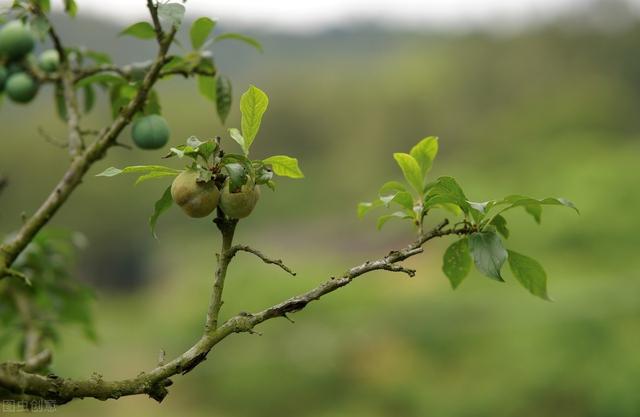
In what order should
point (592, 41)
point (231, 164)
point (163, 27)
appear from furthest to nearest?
1. point (592, 41)
2. point (163, 27)
3. point (231, 164)

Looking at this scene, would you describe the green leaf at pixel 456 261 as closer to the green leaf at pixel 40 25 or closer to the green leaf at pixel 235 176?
the green leaf at pixel 235 176

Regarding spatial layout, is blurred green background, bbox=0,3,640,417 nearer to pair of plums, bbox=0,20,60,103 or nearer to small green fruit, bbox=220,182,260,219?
small green fruit, bbox=220,182,260,219

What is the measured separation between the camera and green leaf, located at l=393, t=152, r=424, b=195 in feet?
2.48

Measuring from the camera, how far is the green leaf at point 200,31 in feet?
2.90

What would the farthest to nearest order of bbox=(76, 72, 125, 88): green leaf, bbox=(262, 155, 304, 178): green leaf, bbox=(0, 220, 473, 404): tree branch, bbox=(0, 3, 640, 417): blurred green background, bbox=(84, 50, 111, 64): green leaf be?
bbox=(0, 3, 640, 417): blurred green background < bbox=(84, 50, 111, 64): green leaf < bbox=(76, 72, 125, 88): green leaf < bbox=(262, 155, 304, 178): green leaf < bbox=(0, 220, 473, 404): tree branch

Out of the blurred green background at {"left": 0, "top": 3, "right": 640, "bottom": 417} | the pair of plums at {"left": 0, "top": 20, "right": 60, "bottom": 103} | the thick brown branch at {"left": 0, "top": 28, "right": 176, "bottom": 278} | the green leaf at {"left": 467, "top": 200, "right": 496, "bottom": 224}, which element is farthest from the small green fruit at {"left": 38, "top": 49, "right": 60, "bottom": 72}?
the green leaf at {"left": 467, "top": 200, "right": 496, "bottom": 224}

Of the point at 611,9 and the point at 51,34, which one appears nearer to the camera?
the point at 51,34

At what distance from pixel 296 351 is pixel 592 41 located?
876 centimetres

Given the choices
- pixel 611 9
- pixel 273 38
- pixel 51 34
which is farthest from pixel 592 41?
pixel 273 38

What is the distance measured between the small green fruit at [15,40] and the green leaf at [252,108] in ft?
1.28

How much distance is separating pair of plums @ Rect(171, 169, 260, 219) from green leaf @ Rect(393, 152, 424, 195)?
7.2 inches

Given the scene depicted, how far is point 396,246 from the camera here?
7113 millimetres

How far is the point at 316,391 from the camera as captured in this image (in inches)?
175

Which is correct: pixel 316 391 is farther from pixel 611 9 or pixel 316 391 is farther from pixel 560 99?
pixel 611 9
